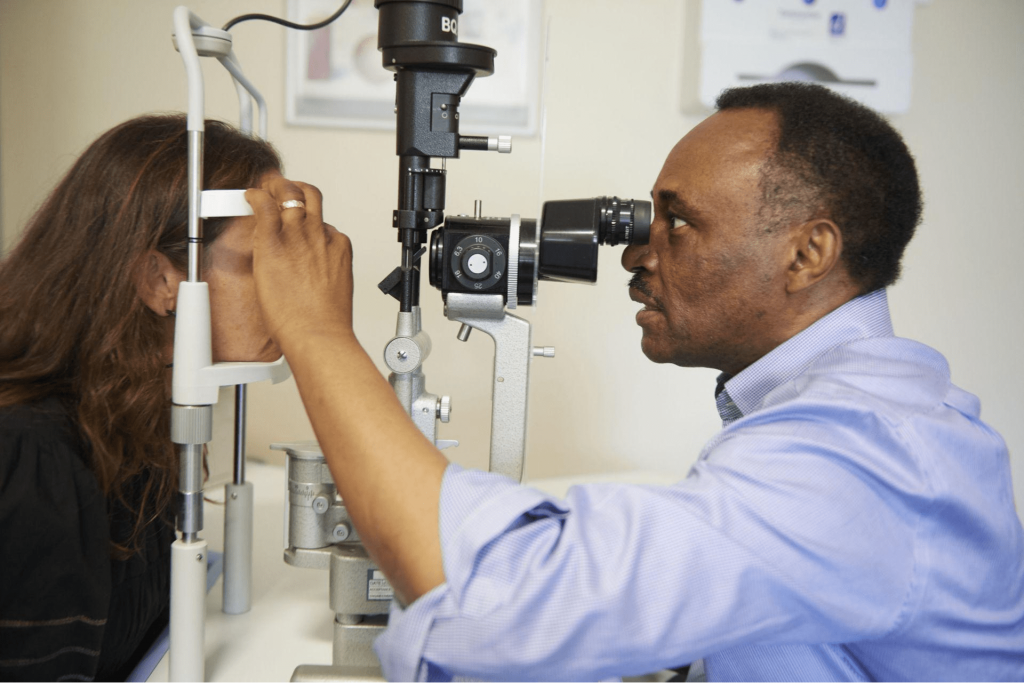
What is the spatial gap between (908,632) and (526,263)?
0.52 metres

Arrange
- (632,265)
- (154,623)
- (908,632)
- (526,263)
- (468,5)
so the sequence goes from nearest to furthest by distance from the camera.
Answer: (908,632) < (526,263) < (632,265) < (154,623) < (468,5)

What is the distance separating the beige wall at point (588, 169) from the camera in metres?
1.82

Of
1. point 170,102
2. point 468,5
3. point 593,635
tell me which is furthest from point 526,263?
point 170,102

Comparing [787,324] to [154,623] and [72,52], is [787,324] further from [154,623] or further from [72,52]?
[72,52]

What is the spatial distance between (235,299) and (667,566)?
28.7 inches

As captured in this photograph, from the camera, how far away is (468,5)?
1.79 meters

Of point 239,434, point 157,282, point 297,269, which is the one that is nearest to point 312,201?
point 297,269

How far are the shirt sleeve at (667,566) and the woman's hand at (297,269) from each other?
0.22 metres

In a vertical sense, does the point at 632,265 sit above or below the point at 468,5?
below

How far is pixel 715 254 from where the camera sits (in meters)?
0.97

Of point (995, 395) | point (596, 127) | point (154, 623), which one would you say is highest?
point (596, 127)

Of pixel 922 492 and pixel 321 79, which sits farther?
pixel 321 79

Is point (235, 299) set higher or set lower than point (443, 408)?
higher

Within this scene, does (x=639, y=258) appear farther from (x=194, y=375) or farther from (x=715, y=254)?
(x=194, y=375)
